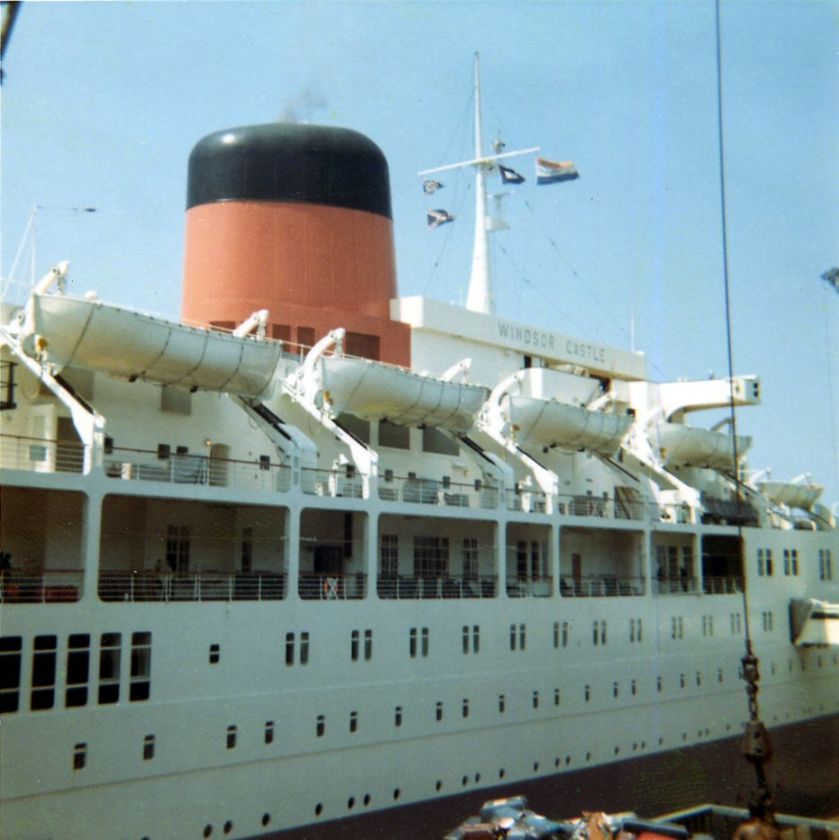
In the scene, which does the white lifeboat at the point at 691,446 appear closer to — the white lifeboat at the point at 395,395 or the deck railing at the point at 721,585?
the deck railing at the point at 721,585

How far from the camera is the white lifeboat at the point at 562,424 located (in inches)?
1075

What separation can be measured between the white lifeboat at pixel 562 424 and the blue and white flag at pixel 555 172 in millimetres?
7533

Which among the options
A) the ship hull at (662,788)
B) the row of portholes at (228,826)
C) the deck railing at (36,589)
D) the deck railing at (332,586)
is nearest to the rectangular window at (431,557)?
the deck railing at (332,586)

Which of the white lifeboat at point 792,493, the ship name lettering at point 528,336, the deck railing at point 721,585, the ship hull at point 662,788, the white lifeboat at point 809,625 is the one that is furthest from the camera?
the white lifeboat at point 792,493

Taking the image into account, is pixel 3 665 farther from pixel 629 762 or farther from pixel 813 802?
pixel 813 802

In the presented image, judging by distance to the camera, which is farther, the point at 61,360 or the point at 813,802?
the point at 813,802

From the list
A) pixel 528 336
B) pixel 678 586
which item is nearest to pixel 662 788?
pixel 678 586

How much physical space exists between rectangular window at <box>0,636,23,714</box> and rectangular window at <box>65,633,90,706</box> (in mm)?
776

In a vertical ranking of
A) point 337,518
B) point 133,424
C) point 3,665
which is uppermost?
point 133,424

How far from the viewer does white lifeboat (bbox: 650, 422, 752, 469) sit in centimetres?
3322

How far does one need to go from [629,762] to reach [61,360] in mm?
16617

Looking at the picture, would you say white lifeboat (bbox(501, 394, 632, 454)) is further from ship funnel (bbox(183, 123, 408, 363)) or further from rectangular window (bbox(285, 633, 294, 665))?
rectangular window (bbox(285, 633, 294, 665))

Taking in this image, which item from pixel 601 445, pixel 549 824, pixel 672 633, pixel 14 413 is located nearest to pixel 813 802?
pixel 672 633

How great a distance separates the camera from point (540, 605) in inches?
986
